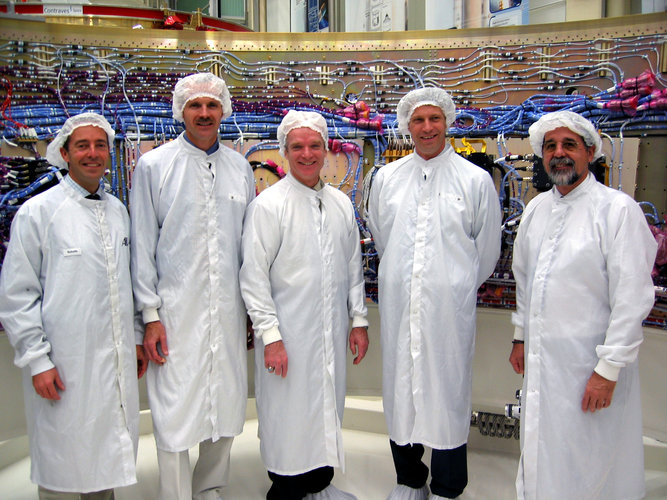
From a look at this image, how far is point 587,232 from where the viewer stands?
1.60 metres

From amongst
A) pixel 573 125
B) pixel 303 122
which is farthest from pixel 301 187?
pixel 573 125

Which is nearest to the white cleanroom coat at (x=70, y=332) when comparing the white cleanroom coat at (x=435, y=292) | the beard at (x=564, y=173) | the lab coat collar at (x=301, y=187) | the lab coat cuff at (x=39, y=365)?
the lab coat cuff at (x=39, y=365)

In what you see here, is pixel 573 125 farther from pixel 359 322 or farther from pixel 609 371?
pixel 359 322

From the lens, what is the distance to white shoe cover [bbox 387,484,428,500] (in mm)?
2090

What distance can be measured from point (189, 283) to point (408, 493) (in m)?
1.18

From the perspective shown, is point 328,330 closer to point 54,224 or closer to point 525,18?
point 54,224

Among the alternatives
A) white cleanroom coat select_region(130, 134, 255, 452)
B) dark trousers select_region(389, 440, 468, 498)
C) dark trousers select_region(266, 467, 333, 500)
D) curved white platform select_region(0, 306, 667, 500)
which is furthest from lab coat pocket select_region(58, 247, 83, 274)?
dark trousers select_region(389, 440, 468, 498)

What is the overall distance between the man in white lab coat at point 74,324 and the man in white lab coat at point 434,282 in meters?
0.93

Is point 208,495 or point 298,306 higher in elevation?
point 298,306

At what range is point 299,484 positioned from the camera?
2039 mm

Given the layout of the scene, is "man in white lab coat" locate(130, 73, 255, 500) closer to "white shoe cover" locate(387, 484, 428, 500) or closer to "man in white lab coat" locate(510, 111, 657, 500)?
"white shoe cover" locate(387, 484, 428, 500)

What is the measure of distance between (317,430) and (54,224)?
3.68ft

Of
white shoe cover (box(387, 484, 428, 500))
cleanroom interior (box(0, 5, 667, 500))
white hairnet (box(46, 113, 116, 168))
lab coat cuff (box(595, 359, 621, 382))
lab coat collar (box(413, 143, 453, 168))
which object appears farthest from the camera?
cleanroom interior (box(0, 5, 667, 500))

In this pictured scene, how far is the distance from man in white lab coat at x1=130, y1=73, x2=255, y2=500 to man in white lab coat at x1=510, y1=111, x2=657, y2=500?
1031mm
